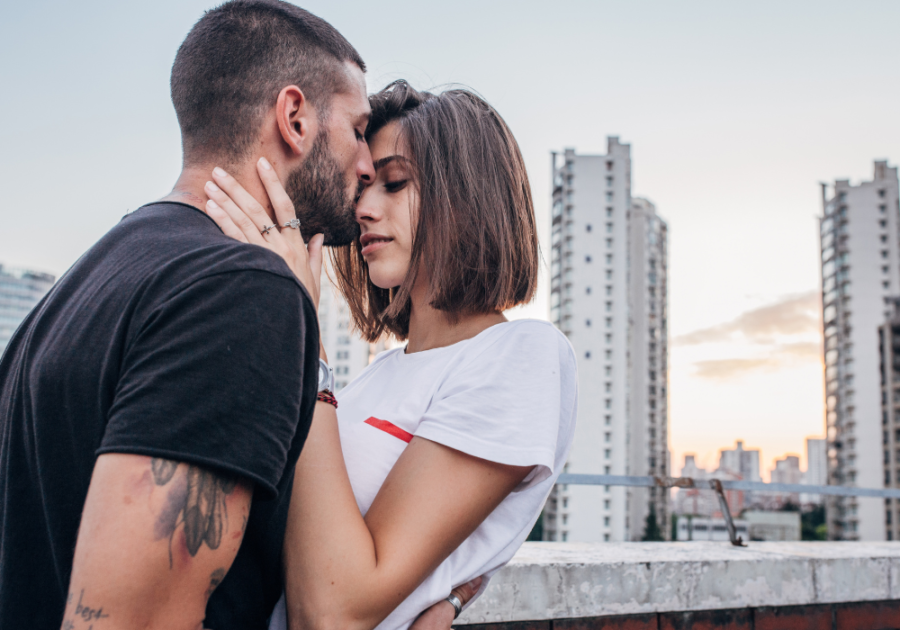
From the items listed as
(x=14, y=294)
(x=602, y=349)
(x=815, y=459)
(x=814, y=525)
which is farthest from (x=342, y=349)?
(x=815, y=459)

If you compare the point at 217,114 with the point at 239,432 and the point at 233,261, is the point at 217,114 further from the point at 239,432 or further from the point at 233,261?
the point at 239,432

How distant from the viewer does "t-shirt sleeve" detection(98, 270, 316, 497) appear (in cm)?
83

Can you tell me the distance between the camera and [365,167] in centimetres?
180

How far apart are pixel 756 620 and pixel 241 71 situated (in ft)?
8.69

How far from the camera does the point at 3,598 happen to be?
1010 mm

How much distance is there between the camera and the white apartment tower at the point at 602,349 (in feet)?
179

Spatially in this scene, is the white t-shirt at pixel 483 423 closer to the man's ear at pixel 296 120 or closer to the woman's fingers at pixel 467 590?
the woman's fingers at pixel 467 590

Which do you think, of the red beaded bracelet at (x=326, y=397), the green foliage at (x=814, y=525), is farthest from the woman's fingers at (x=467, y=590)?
the green foliage at (x=814, y=525)

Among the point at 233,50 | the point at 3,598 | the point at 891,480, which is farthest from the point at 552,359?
the point at 891,480

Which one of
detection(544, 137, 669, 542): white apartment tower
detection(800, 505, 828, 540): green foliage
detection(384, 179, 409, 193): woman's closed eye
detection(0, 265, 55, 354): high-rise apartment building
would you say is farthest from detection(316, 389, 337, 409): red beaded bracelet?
detection(0, 265, 55, 354): high-rise apartment building

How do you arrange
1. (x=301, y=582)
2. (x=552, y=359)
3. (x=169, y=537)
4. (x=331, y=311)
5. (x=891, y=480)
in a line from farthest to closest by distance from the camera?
(x=331, y=311), (x=891, y=480), (x=552, y=359), (x=301, y=582), (x=169, y=537)

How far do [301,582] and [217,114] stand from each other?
3.29 ft

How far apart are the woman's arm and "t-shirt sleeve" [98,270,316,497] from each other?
0.34m

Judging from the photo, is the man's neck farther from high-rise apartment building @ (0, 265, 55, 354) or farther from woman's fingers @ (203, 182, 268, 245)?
high-rise apartment building @ (0, 265, 55, 354)
